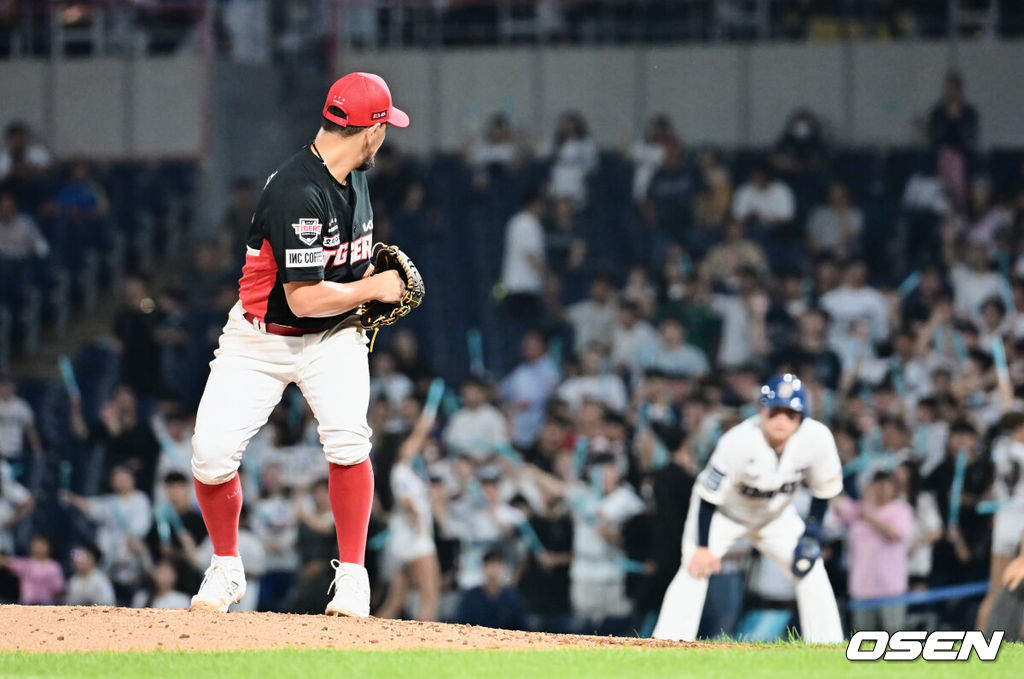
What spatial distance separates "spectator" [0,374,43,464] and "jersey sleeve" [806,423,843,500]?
7.27 m

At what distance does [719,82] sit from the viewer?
18.1 meters

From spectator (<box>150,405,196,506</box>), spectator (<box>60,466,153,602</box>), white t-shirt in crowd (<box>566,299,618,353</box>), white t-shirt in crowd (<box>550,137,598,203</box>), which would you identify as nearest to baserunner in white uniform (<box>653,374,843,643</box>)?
spectator (<box>60,466,153,602</box>)

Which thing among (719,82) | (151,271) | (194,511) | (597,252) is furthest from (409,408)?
(719,82)

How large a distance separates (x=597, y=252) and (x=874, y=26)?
4.83 metres

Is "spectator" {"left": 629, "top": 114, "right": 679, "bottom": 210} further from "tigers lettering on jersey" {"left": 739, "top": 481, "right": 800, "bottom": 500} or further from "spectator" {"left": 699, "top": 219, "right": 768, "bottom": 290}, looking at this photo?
"tigers lettering on jersey" {"left": 739, "top": 481, "right": 800, "bottom": 500}

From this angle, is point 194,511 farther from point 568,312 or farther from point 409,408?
point 568,312

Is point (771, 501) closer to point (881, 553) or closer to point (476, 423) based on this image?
point (881, 553)

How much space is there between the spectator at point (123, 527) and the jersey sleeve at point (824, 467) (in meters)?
5.26

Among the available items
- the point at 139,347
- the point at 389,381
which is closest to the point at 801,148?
the point at 389,381

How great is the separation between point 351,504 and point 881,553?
5.12 m

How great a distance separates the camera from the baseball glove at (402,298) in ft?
19.7

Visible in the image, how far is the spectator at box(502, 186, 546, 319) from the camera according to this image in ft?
47.4

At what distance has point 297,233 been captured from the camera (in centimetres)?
563

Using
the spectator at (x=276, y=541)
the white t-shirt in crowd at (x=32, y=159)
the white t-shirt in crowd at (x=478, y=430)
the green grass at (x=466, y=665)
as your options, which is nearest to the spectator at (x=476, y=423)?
the white t-shirt in crowd at (x=478, y=430)
